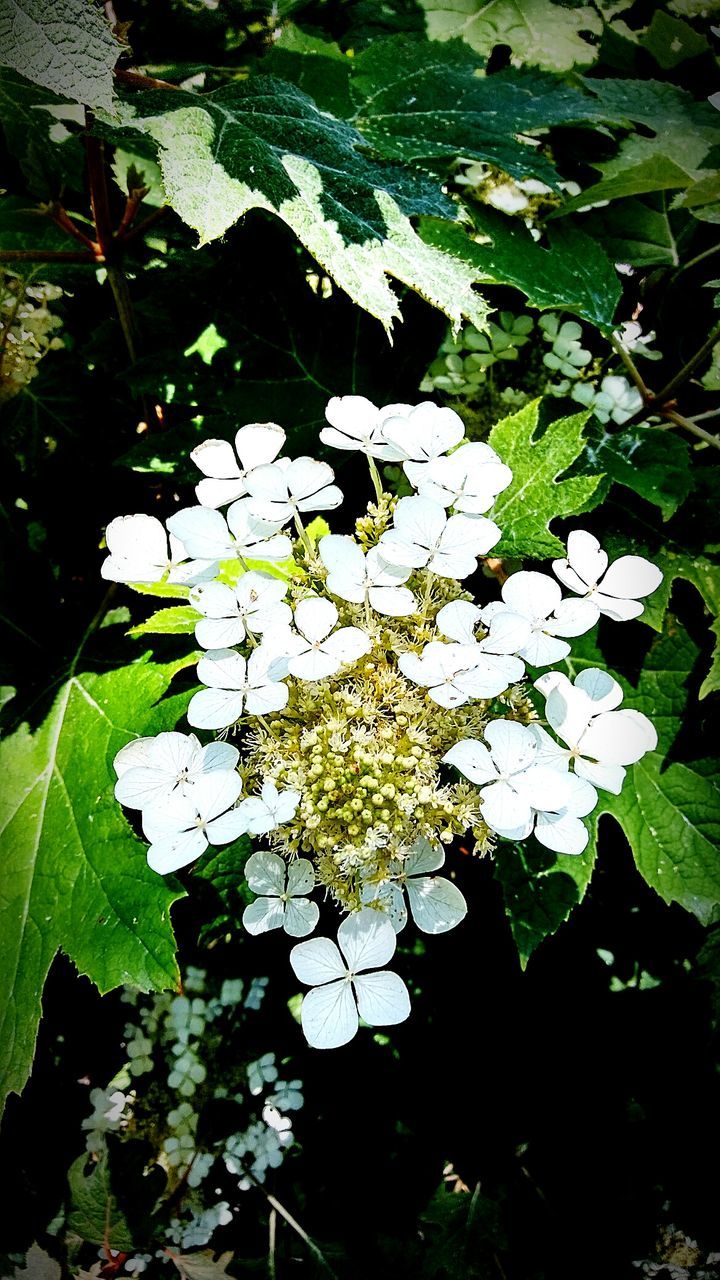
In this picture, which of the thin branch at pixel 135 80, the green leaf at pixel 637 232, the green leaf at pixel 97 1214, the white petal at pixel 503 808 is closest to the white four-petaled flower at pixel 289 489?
the white petal at pixel 503 808

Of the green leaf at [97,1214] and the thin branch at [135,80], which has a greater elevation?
the thin branch at [135,80]

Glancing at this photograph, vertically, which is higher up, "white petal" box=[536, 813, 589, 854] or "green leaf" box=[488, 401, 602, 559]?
"green leaf" box=[488, 401, 602, 559]

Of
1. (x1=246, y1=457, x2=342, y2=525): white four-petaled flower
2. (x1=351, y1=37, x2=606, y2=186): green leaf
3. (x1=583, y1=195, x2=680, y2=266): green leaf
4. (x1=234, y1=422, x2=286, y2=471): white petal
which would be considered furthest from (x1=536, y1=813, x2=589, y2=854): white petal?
(x1=583, y1=195, x2=680, y2=266): green leaf

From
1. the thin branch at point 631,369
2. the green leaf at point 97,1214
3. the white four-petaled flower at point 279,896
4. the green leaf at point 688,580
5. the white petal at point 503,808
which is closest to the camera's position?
the white petal at point 503,808

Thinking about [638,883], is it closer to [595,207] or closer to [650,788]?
[650,788]

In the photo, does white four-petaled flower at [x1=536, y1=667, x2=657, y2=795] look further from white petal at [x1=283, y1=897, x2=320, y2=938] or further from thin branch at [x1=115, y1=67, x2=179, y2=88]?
thin branch at [x1=115, y1=67, x2=179, y2=88]

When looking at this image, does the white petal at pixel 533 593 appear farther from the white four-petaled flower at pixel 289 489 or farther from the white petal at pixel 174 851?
the white petal at pixel 174 851

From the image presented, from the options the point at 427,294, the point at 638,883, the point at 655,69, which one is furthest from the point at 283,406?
the point at 638,883

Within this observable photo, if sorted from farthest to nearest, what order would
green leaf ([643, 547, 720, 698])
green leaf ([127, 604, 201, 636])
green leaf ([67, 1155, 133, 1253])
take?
green leaf ([67, 1155, 133, 1253])
green leaf ([643, 547, 720, 698])
green leaf ([127, 604, 201, 636])
